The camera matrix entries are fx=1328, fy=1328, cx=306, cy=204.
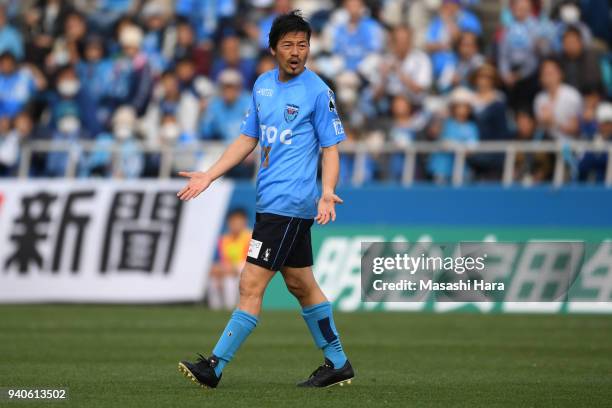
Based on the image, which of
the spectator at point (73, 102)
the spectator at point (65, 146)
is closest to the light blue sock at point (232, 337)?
the spectator at point (65, 146)

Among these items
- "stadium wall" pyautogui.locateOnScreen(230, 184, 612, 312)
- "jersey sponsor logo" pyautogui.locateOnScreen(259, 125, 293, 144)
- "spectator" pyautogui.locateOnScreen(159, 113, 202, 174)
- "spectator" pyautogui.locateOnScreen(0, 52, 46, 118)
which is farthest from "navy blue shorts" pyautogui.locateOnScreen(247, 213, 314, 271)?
"spectator" pyautogui.locateOnScreen(0, 52, 46, 118)

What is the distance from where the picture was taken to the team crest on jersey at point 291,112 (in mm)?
9266

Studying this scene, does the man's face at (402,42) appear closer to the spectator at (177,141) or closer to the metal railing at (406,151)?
the metal railing at (406,151)

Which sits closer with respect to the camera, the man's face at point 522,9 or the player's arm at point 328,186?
the player's arm at point 328,186

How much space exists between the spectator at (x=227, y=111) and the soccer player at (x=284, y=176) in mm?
11644

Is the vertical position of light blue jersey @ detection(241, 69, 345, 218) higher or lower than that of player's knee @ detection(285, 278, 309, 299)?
higher

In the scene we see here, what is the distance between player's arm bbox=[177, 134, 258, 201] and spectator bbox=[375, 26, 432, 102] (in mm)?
11597

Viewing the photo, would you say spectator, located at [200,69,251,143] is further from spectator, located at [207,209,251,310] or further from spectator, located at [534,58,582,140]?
spectator, located at [534,58,582,140]

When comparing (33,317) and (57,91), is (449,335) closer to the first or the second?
(33,317)

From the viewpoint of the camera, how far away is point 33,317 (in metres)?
17.1

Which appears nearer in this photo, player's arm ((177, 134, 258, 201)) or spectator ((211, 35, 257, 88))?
player's arm ((177, 134, 258, 201))

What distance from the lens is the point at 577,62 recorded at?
20.2 metres

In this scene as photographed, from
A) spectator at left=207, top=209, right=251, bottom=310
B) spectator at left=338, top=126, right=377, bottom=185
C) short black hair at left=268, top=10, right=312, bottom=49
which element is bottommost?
spectator at left=207, top=209, right=251, bottom=310

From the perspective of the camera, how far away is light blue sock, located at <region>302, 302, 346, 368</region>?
9508 mm
